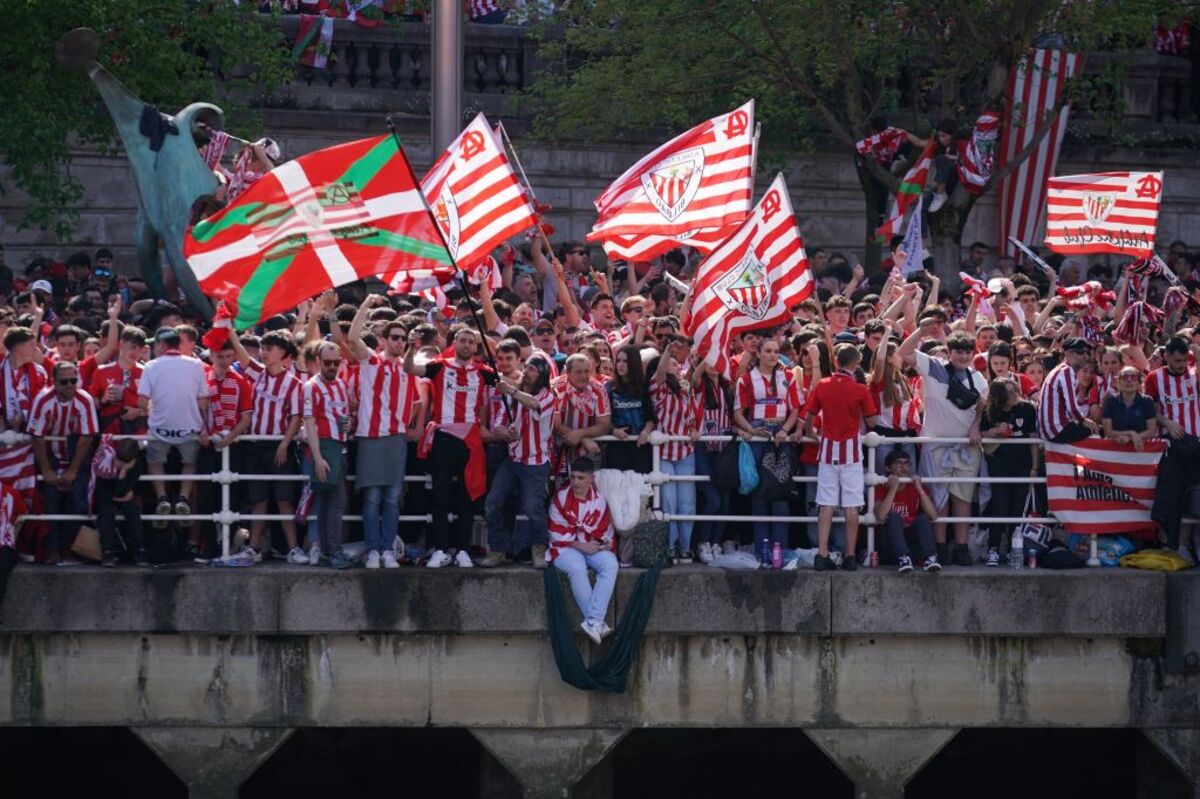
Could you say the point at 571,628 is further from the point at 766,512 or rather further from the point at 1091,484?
the point at 1091,484

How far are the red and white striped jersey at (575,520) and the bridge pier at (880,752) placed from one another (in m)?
2.14

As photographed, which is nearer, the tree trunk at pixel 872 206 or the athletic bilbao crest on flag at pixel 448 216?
the athletic bilbao crest on flag at pixel 448 216

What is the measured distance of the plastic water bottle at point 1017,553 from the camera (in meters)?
16.7

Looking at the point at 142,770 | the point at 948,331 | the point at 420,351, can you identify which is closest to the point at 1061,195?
the point at 948,331

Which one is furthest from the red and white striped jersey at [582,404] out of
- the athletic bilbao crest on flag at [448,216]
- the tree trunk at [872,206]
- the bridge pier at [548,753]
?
the tree trunk at [872,206]

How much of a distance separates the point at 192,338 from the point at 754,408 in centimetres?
418

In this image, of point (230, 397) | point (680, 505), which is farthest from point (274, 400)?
point (680, 505)

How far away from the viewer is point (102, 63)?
885 inches

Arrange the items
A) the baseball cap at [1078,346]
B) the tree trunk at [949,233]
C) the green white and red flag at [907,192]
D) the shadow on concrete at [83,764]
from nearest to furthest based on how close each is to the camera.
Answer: the baseball cap at [1078,346]
the shadow on concrete at [83,764]
the green white and red flag at [907,192]
the tree trunk at [949,233]

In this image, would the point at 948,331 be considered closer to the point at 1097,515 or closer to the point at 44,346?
the point at 1097,515

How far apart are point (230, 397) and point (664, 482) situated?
10.7 feet

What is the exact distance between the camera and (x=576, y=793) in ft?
54.7

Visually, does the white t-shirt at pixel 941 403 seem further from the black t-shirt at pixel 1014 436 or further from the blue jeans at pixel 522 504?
the blue jeans at pixel 522 504

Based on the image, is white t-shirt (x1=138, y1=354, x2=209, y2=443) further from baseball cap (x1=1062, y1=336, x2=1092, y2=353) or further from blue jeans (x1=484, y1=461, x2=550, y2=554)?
baseball cap (x1=1062, y1=336, x2=1092, y2=353)
